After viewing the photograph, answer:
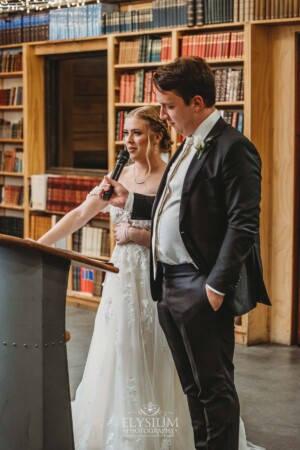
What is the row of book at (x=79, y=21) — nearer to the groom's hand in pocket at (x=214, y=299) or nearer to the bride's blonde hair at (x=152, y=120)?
the bride's blonde hair at (x=152, y=120)

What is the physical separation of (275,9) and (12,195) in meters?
3.29

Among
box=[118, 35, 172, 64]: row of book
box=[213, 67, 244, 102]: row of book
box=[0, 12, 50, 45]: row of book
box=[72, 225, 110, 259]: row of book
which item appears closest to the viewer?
box=[213, 67, 244, 102]: row of book

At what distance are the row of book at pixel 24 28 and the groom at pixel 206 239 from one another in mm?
4398

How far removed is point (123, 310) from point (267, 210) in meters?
2.21

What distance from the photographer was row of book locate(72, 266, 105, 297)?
273 inches

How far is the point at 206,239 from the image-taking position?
2.95 metres

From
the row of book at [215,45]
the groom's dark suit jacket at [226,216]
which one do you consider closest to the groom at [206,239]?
the groom's dark suit jacket at [226,216]

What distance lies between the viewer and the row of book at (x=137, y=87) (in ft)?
21.0

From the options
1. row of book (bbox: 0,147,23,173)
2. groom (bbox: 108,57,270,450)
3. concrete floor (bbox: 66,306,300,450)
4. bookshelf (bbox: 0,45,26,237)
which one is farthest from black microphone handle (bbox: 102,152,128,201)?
row of book (bbox: 0,147,23,173)

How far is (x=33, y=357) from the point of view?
2912 mm

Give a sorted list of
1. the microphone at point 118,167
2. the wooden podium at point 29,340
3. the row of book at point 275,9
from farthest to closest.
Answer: the row of book at point 275,9
the microphone at point 118,167
the wooden podium at point 29,340

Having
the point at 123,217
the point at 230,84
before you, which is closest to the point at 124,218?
the point at 123,217

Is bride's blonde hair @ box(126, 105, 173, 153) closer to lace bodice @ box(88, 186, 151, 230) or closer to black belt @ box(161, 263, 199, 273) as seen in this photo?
lace bodice @ box(88, 186, 151, 230)

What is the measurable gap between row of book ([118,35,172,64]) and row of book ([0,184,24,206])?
1783 millimetres
